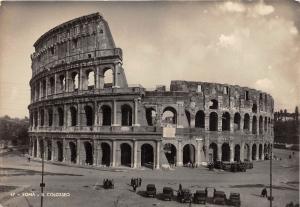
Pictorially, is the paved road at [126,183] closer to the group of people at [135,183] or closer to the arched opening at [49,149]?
the group of people at [135,183]

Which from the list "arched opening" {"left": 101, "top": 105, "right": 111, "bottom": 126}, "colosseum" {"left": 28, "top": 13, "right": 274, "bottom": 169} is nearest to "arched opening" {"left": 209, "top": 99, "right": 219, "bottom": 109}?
"colosseum" {"left": 28, "top": 13, "right": 274, "bottom": 169}

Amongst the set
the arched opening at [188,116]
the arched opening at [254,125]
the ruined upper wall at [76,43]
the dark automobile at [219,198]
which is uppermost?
the ruined upper wall at [76,43]

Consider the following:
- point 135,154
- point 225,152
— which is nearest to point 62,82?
point 135,154

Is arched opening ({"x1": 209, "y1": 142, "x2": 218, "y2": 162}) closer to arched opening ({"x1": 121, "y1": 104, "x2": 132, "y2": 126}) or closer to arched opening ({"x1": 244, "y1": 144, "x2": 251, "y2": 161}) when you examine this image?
arched opening ({"x1": 244, "y1": 144, "x2": 251, "y2": 161})

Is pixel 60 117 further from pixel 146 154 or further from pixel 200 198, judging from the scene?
pixel 200 198

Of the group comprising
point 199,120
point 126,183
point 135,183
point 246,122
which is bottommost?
point 126,183

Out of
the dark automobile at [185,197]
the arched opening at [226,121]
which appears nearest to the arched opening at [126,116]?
the arched opening at [226,121]
